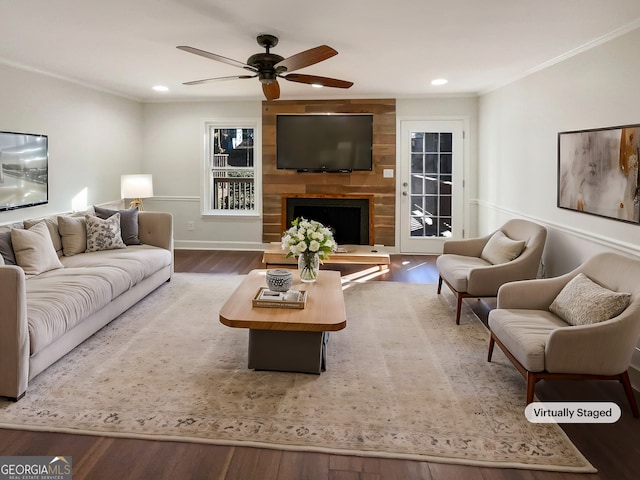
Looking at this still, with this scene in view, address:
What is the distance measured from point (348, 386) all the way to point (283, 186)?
4.57 meters

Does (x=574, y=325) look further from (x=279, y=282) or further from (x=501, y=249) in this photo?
(x=279, y=282)

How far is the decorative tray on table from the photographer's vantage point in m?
3.15

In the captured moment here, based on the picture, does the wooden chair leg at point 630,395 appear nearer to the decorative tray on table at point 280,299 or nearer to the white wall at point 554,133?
the white wall at point 554,133

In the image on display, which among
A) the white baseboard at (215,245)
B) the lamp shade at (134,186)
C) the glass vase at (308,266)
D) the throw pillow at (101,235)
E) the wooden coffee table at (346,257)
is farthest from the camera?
the white baseboard at (215,245)

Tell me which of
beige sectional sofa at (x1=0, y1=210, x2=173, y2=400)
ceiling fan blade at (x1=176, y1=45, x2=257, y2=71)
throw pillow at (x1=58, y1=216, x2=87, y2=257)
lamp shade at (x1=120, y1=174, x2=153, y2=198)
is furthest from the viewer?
lamp shade at (x1=120, y1=174, x2=153, y2=198)

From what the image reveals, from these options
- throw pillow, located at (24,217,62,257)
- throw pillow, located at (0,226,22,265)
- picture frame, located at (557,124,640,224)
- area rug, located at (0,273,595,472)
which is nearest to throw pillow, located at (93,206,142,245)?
throw pillow, located at (24,217,62,257)

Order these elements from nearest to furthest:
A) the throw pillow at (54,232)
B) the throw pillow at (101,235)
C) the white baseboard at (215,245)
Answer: the throw pillow at (54,232)
the throw pillow at (101,235)
the white baseboard at (215,245)

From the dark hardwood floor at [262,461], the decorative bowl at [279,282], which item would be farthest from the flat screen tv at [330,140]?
the dark hardwood floor at [262,461]

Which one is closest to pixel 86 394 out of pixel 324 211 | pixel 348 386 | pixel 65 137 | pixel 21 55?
pixel 348 386

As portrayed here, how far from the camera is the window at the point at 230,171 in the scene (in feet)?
23.8

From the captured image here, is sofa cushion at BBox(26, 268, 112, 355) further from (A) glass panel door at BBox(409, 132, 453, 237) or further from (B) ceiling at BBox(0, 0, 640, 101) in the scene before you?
(A) glass panel door at BBox(409, 132, 453, 237)

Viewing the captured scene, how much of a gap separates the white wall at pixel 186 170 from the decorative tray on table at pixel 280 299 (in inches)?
157

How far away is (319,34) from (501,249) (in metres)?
2.47

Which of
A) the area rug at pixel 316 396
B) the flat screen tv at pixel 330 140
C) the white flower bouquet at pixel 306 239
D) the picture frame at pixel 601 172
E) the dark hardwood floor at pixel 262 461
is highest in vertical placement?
the flat screen tv at pixel 330 140
